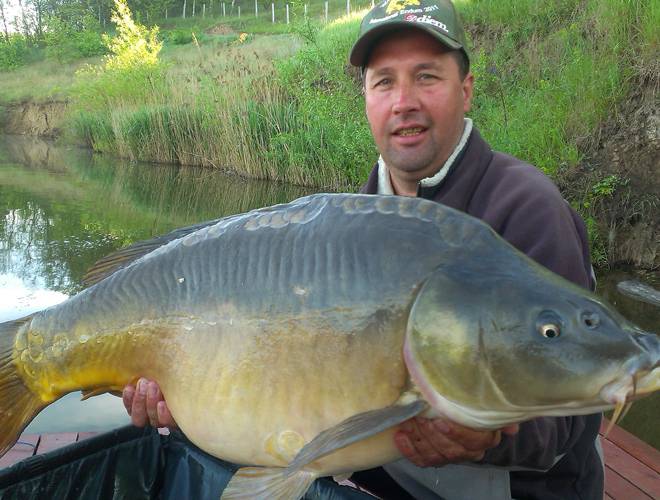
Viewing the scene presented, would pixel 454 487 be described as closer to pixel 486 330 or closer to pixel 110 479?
pixel 486 330

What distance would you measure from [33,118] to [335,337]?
2641 cm

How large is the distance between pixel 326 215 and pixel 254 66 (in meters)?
10.8

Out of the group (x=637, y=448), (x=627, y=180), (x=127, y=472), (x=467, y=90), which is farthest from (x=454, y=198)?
(x=627, y=180)

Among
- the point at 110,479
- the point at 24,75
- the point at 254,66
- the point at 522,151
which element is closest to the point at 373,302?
the point at 110,479

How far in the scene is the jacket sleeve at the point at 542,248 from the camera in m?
1.25

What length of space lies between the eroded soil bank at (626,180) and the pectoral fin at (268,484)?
15.2 feet

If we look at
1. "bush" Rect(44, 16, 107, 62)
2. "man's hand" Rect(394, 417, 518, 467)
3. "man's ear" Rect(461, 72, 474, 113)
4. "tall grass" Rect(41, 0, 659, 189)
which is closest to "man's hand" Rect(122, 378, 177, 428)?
"man's hand" Rect(394, 417, 518, 467)

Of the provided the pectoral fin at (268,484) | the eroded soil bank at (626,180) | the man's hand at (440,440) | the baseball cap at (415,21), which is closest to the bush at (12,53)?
the eroded soil bank at (626,180)

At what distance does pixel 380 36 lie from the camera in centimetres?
172

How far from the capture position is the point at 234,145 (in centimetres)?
1012

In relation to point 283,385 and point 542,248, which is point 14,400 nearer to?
point 283,385

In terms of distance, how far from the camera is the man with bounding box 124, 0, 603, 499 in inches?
49.1

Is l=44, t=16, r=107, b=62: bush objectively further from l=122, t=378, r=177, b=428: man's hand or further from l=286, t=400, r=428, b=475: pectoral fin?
l=286, t=400, r=428, b=475: pectoral fin

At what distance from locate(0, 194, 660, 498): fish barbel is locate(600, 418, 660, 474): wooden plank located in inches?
64.1
